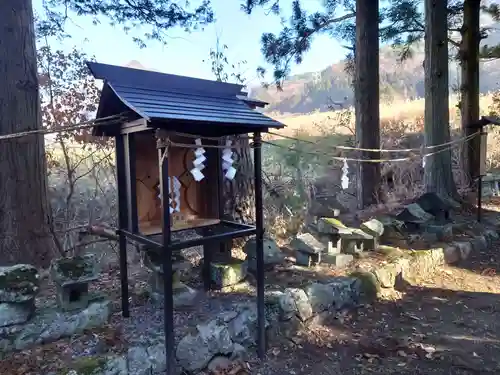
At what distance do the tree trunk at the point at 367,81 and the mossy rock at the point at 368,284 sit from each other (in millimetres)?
2780

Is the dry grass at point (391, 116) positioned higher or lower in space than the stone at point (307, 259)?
higher

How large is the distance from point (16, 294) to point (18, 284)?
56mm

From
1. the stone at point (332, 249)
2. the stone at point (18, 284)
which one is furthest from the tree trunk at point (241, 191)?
the stone at point (18, 284)

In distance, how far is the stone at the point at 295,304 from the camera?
2902 mm

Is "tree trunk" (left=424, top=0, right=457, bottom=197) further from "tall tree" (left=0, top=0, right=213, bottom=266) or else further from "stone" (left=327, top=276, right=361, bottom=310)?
"tall tree" (left=0, top=0, right=213, bottom=266)

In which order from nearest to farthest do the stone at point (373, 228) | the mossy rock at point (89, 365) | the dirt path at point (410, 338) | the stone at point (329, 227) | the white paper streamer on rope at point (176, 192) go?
the mossy rock at point (89, 365), the dirt path at point (410, 338), the white paper streamer on rope at point (176, 192), the stone at point (329, 227), the stone at point (373, 228)

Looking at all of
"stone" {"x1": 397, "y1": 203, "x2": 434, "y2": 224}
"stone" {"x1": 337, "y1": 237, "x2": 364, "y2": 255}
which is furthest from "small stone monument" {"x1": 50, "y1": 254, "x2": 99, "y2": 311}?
"stone" {"x1": 397, "y1": 203, "x2": 434, "y2": 224}

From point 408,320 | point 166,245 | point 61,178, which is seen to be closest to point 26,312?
point 166,245

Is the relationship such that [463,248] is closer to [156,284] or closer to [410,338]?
[410,338]

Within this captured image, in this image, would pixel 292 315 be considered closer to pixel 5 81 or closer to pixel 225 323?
pixel 225 323

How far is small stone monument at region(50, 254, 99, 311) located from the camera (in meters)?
2.34

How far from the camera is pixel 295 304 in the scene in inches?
118

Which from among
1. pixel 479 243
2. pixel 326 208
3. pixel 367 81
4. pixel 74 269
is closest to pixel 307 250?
pixel 326 208

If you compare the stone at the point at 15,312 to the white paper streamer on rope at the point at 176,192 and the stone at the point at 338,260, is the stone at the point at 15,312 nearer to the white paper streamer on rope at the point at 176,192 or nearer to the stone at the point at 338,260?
the white paper streamer on rope at the point at 176,192
